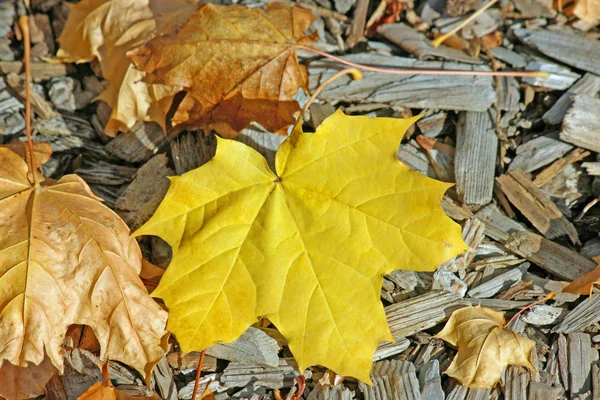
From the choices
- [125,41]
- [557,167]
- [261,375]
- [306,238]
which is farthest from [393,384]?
[125,41]

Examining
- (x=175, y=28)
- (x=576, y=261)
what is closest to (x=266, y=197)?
(x=175, y=28)

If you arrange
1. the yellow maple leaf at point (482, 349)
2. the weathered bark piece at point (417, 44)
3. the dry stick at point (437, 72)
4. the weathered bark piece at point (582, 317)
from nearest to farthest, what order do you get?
the yellow maple leaf at point (482, 349), the weathered bark piece at point (582, 317), the dry stick at point (437, 72), the weathered bark piece at point (417, 44)

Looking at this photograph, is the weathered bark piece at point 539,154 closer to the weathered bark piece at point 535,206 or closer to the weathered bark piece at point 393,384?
the weathered bark piece at point 535,206

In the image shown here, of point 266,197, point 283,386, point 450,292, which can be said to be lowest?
point 283,386

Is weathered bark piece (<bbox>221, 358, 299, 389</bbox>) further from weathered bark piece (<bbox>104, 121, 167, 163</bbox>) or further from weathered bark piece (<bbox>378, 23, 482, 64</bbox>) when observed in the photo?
weathered bark piece (<bbox>378, 23, 482, 64</bbox>)

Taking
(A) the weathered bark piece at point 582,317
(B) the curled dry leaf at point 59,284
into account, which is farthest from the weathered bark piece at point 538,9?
(B) the curled dry leaf at point 59,284

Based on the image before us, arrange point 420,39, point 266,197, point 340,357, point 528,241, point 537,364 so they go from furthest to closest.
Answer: point 420,39 → point 528,241 → point 537,364 → point 266,197 → point 340,357

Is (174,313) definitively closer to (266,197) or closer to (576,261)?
(266,197)
